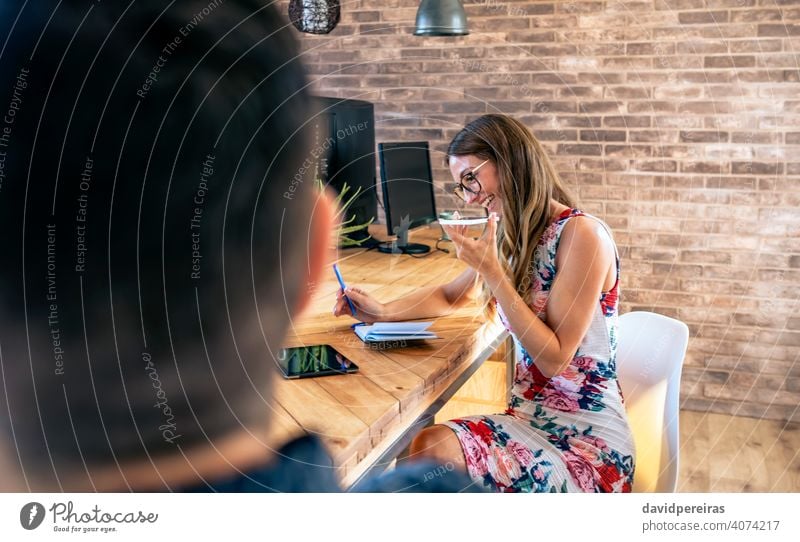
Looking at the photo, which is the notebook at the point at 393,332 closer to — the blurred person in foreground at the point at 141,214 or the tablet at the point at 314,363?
the tablet at the point at 314,363

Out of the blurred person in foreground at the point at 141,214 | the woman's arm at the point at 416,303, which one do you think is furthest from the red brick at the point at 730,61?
the blurred person in foreground at the point at 141,214

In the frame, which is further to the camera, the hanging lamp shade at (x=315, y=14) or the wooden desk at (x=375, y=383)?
the hanging lamp shade at (x=315, y=14)

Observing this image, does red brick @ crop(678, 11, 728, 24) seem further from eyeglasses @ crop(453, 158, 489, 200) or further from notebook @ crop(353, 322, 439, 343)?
notebook @ crop(353, 322, 439, 343)

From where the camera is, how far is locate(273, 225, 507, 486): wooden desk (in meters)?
1.09

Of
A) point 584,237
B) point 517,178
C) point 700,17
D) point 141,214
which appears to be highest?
point 700,17

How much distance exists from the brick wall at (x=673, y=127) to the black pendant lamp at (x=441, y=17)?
59 centimetres

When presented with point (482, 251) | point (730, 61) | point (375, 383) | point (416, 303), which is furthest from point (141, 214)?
point (730, 61)

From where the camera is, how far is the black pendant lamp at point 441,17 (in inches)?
92.8

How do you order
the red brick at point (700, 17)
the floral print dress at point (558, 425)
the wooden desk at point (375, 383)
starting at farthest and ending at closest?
1. the red brick at point (700, 17)
2. the floral print dress at point (558, 425)
3. the wooden desk at point (375, 383)

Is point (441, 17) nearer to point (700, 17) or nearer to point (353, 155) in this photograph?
point (353, 155)

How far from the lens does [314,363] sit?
53.8 inches

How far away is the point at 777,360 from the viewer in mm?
2834

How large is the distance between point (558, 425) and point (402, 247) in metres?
1.09
